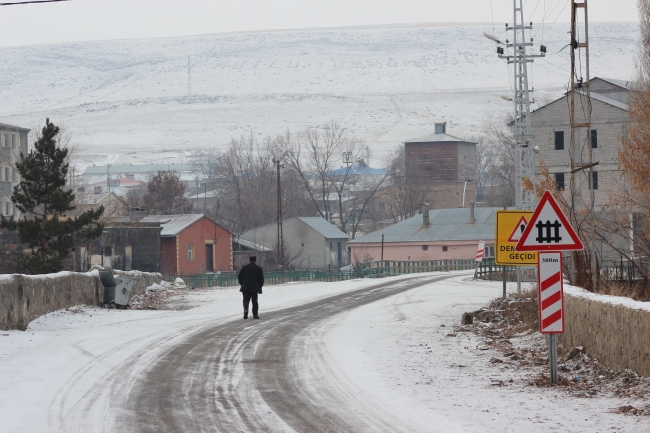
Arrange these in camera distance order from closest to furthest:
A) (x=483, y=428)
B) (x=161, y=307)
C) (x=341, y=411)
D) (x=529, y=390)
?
(x=483, y=428) < (x=341, y=411) < (x=529, y=390) < (x=161, y=307)

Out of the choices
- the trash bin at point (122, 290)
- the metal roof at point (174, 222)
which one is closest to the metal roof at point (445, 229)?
the metal roof at point (174, 222)

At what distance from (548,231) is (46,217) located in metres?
25.3

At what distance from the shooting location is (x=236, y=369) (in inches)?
542

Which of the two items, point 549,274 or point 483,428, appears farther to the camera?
point 549,274

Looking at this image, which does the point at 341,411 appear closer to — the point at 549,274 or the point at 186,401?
the point at 186,401

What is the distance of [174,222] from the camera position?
244 ft

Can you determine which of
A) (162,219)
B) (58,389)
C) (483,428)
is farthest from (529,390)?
(162,219)

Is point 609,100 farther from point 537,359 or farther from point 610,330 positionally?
point 610,330

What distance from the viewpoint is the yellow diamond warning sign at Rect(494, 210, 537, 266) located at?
65.2 ft

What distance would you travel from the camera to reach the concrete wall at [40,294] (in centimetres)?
1883

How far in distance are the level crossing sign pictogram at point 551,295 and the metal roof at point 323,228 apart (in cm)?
8288

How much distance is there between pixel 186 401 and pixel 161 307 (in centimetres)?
1868

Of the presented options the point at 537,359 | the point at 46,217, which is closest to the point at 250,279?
the point at 537,359

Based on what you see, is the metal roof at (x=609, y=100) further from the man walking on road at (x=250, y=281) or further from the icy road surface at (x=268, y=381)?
the man walking on road at (x=250, y=281)
